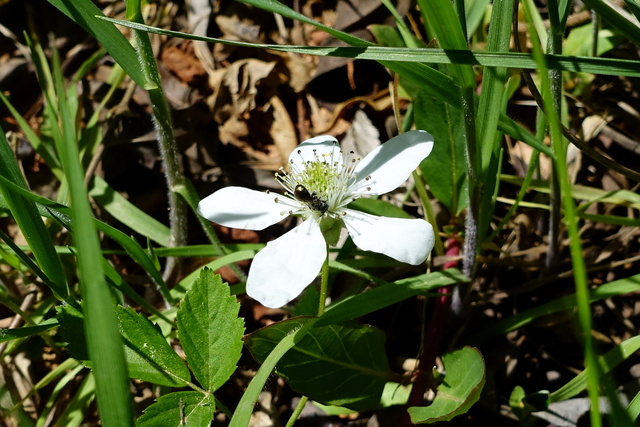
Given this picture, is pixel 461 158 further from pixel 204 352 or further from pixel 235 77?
pixel 235 77

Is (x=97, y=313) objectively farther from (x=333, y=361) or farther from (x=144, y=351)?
(x=333, y=361)

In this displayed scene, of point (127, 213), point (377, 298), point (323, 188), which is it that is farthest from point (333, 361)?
point (127, 213)

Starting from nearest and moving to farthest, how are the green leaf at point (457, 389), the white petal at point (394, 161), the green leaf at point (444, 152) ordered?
the green leaf at point (457, 389) < the white petal at point (394, 161) < the green leaf at point (444, 152)

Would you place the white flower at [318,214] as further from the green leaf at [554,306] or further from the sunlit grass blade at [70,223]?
the green leaf at [554,306]

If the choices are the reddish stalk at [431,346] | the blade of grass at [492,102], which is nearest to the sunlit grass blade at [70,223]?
the reddish stalk at [431,346]

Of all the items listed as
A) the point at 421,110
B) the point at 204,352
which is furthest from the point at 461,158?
the point at 204,352

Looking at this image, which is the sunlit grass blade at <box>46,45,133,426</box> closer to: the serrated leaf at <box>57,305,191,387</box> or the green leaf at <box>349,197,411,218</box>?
the serrated leaf at <box>57,305,191,387</box>

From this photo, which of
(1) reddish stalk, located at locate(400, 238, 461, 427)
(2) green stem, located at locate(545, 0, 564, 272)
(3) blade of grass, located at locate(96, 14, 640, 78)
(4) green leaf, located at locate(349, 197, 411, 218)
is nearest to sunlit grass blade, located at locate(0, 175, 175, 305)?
(3) blade of grass, located at locate(96, 14, 640, 78)
